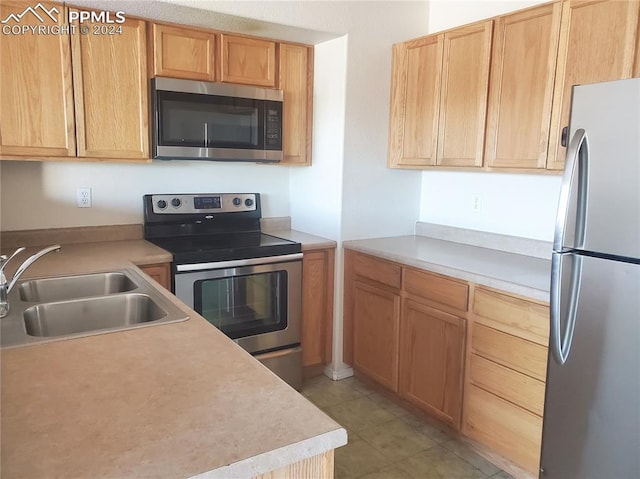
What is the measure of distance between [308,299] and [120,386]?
1.98 metres

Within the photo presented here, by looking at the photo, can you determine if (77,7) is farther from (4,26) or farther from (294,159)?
(294,159)

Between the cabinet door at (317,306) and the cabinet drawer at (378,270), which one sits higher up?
the cabinet drawer at (378,270)

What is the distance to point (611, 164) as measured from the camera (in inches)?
63.7

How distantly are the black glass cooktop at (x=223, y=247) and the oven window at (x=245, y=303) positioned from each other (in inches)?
5.0

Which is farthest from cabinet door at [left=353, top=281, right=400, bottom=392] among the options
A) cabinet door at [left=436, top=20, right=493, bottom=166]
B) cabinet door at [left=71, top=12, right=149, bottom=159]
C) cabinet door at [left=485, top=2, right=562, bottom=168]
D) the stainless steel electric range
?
cabinet door at [left=71, top=12, right=149, bottom=159]

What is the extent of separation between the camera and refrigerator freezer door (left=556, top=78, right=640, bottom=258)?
5.13 ft

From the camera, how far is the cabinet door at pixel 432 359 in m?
2.36

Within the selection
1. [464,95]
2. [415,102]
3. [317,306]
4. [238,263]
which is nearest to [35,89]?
[238,263]

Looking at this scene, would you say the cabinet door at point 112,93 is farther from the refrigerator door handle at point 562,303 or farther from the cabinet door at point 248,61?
the refrigerator door handle at point 562,303

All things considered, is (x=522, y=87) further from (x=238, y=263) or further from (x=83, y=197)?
(x=83, y=197)

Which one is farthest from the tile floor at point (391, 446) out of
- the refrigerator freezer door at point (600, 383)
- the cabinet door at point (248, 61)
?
the cabinet door at point (248, 61)

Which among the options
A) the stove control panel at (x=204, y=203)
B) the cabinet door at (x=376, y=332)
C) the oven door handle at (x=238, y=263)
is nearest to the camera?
the oven door handle at (x=238, y=263)

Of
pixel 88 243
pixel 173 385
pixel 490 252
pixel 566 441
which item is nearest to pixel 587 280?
pixel 566 441

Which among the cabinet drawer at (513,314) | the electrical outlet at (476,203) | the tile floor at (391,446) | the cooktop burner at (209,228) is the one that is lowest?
the tile floor at (391,446)
